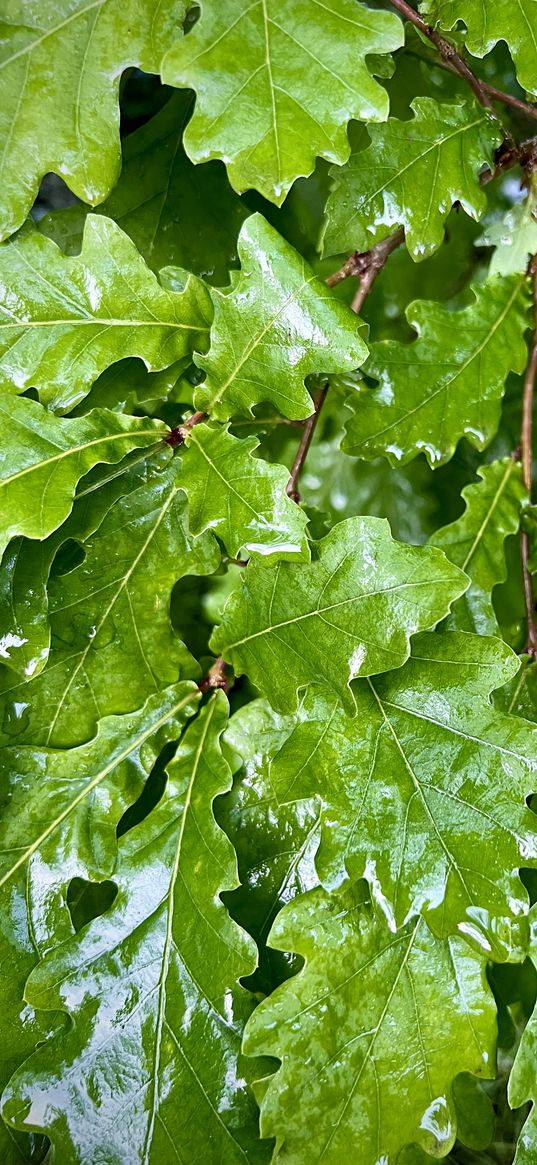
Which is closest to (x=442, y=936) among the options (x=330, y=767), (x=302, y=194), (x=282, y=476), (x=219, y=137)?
(x=330, y=767)

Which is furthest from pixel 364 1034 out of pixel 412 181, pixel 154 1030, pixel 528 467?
pixel 412 181

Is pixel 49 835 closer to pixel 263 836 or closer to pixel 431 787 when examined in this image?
pixel 263 836

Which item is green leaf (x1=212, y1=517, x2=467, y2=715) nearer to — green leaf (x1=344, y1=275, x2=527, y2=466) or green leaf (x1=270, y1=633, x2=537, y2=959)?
green leaf (x1=270, y1=633, x2=537, y2=959)

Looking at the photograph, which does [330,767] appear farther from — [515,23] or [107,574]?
[515,23]

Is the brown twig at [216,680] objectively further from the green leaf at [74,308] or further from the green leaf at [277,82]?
the green leaf at [277,82]

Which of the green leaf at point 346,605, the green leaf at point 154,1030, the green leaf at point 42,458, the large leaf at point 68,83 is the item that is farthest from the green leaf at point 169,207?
the green leaf at point 154,1030

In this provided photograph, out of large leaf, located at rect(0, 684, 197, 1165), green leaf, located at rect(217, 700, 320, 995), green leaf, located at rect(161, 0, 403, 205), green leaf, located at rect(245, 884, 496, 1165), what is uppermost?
green leaf, located at rect(161, 0, 403, 205)

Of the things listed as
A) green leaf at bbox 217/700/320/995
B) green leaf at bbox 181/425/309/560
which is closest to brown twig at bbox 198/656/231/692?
green leaf at bbox 217/700/320/995
